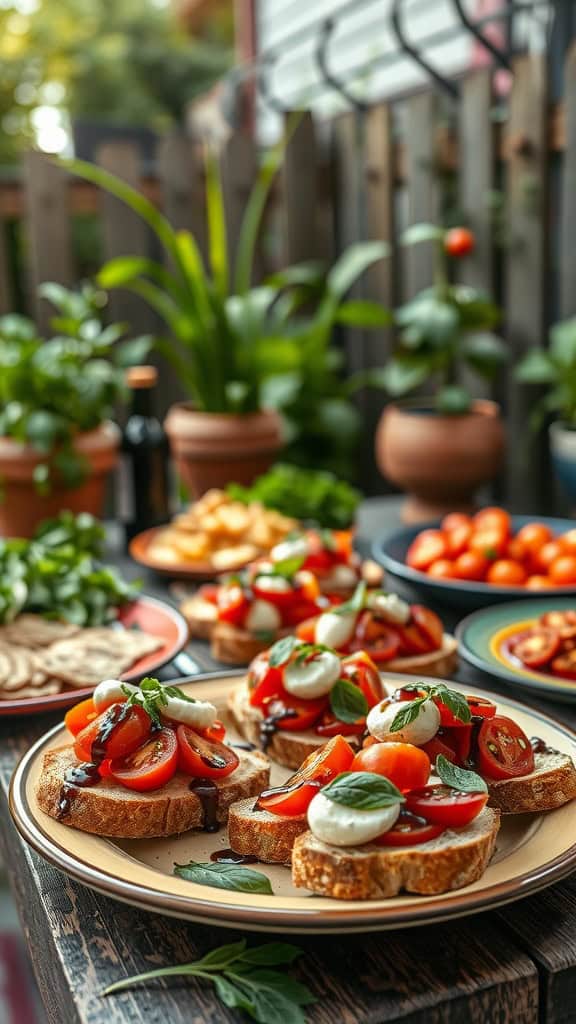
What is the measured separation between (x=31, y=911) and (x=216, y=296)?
196 centimetres

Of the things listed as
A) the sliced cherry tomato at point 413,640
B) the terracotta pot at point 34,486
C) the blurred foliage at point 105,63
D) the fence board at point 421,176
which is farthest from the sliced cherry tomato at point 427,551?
the blurred foliage at point 105,63

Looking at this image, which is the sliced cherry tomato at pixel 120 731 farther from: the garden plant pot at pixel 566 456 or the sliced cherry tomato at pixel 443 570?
the garden plant pot at pixel 566 456

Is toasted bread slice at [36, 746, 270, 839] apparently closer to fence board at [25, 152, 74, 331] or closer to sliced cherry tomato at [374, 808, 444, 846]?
sliced cherry tomato at [374, 808, 444, 846]

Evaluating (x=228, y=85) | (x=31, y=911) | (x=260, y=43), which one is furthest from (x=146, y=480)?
(x=260, y=43)

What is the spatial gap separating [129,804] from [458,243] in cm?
214

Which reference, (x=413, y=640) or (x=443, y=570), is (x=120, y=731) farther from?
(x=443, y=570)

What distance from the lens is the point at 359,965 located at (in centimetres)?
82

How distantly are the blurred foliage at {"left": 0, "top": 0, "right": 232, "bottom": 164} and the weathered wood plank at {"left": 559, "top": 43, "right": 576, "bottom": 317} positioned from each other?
12.6 meters

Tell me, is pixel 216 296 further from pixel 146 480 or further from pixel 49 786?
pixel 49 786

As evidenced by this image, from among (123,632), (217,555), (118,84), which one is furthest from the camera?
(118,84)

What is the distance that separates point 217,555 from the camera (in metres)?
1.93

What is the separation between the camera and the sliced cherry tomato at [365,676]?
107 centimetres

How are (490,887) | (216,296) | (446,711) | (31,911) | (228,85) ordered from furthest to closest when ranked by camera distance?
(228,85) < (216,296) < (31,911) < (446,711) < (490,887)

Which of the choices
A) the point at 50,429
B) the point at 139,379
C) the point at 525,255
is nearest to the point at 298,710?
the point at 50,429
